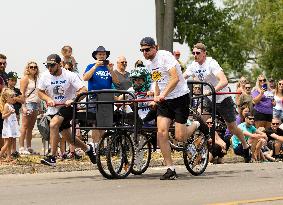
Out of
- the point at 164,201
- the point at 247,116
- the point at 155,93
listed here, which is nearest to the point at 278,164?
the point at 247,116

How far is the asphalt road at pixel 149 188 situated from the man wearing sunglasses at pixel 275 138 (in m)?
3.87

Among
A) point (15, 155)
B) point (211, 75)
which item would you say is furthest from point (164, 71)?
point (15, 155)

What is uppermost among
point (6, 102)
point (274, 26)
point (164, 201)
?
point (274, 26)

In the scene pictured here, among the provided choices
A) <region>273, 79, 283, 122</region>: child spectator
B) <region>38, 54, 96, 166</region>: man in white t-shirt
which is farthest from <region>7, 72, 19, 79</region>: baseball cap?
<region>273, 79, 283, 122</region>: child spectator

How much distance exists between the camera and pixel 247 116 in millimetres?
21391

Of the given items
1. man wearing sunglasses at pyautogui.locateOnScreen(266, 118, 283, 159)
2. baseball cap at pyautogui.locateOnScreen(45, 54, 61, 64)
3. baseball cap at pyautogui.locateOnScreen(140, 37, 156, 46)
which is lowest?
man wearing sunglasses at pyautogui.locateOnScreen(266, 118, 283, 159)

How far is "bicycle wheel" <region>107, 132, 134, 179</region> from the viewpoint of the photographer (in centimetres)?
1560

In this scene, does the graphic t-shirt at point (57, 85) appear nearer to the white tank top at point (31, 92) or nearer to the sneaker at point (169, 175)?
the sneaker at point (169, 175)

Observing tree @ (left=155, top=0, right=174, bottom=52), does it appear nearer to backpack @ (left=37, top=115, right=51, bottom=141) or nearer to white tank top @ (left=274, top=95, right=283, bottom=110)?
white tank top @ (left=274, top=95, right=283, bottom=110)

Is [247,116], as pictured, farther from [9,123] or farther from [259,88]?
[9,123]

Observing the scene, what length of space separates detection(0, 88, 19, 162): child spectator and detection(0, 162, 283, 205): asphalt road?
1632mm

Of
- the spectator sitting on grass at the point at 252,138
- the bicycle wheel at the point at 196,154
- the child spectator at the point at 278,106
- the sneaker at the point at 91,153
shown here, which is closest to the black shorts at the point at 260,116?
the child spectator at the point at 278,106

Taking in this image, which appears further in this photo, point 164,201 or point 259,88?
point 259,88

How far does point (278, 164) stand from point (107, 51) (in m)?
3.74
